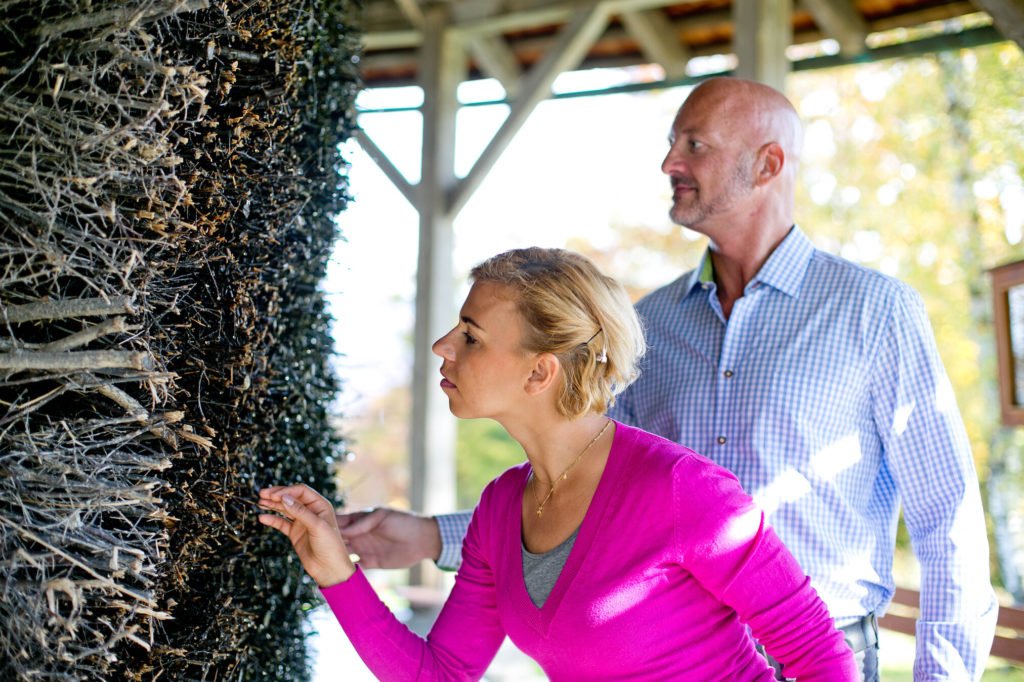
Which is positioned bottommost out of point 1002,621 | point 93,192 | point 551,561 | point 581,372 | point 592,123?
point 1002,621

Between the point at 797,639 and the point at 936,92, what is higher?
the point at 936,92

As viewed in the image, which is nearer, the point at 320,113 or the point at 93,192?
the point at 93,192

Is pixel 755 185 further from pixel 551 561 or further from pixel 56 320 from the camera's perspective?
pixel 56 320

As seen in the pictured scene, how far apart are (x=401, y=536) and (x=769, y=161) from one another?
115cm

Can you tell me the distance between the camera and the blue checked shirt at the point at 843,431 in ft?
6.07

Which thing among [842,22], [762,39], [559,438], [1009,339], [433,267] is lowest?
[559,438]

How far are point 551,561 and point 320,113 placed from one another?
0.93 m

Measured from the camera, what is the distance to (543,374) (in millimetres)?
1742

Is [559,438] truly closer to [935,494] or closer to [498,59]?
[935,494]

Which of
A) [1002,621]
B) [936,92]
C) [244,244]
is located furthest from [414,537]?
[936,92]

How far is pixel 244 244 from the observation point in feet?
5.14

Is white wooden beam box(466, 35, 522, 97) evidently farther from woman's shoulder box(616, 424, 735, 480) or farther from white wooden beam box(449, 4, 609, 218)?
woman's shoulder box(616, 424, 735, 480)

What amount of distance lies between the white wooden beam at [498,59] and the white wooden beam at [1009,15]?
2613 millimetres

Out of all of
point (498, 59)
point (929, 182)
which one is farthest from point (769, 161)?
point (929, 182)
